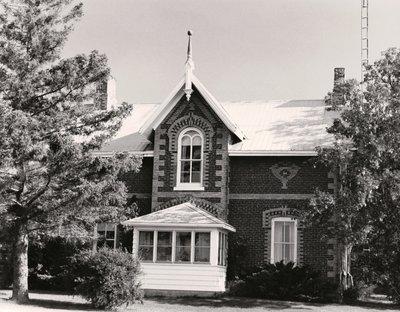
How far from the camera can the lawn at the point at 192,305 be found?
67.4 ft

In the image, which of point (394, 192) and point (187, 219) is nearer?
point (394, 192)

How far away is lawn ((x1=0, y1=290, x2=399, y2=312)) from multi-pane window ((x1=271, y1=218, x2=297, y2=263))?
11.3ft

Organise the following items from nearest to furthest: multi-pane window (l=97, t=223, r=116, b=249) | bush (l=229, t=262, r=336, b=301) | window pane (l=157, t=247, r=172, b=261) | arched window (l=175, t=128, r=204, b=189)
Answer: bush (l=229, t=262, r=336, b=301) < window pane (l=157, t=247, r=172, b=261) < arched window (l=175, t=128, r=204, b=189) < multi-pane window (l=97, t=223, r=116, b=249)

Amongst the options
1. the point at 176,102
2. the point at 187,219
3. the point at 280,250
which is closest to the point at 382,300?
the point at 280,250

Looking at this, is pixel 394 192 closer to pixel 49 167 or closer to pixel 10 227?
pixel 49 167

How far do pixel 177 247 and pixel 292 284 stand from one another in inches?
172

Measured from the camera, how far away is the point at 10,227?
21.9 meters

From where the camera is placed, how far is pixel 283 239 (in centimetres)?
2739

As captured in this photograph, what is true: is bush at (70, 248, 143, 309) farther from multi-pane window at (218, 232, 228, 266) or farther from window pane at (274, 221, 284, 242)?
window pane at (274, 221, 284, 242)

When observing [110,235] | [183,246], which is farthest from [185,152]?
[110,235]

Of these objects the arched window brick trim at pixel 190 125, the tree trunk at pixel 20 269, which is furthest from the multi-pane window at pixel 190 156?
the tree trunk at pixel 20 269

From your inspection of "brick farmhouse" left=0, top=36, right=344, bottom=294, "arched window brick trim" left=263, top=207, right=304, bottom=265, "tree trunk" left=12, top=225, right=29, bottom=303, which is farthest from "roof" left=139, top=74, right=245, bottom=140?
"tree trunk" left=12, top=225, right=29, bottom=303

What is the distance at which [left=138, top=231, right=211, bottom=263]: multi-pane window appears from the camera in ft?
84.5

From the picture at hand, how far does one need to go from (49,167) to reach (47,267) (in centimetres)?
809
